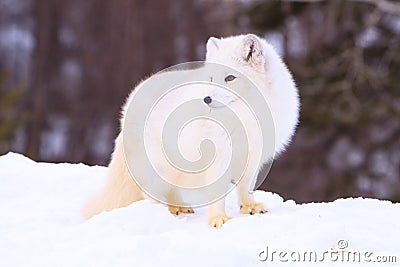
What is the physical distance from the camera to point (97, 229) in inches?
129

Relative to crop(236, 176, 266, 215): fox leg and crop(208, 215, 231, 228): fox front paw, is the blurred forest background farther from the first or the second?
crop(208, 215, 231, 228): fox front paw

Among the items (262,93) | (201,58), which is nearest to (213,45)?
(262,93)

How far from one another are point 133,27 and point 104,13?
0.83 m

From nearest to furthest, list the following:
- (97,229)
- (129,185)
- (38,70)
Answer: (97,229), (129,185), (38,70)

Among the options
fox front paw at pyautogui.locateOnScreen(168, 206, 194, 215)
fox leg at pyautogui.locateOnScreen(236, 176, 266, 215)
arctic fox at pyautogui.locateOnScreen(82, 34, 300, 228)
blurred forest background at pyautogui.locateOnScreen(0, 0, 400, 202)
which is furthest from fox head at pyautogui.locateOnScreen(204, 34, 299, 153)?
blurred forest background at pyautogui.locateOnScreen(0, 0, 400, 202)

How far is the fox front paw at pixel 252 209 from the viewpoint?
3.86 metres

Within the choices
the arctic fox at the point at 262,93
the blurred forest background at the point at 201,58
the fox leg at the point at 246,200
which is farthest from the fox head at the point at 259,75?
the blurred forest background at the point at 201,58

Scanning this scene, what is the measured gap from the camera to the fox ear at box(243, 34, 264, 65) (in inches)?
147

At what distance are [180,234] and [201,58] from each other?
34.0 feet

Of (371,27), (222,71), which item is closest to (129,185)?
(222,71)

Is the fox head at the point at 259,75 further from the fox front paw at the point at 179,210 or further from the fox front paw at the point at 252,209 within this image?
the fox front paw at the point at 179,210

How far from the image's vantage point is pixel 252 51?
374 centimetres

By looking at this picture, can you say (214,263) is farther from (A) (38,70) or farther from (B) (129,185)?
(A) (38,70)

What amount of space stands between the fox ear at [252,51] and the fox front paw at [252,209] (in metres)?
0.83
